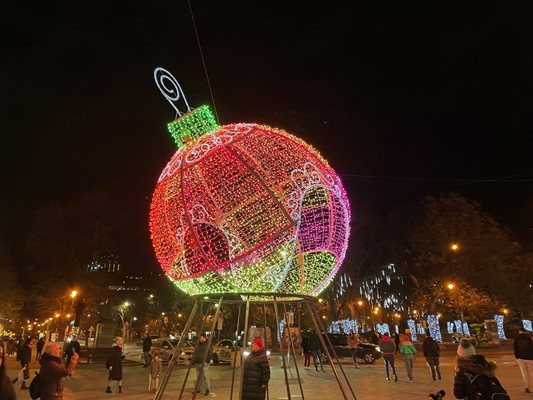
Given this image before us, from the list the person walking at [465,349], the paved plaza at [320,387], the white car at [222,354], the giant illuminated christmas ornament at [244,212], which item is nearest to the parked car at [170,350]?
the white car at [222,354]

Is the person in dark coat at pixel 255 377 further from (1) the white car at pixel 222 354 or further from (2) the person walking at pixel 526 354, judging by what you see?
(1) the white car at pixel 222 354

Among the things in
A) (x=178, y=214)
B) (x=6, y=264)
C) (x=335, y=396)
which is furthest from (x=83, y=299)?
(x=178, y=214)

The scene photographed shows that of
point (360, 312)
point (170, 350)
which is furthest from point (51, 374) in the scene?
point (360, 312)

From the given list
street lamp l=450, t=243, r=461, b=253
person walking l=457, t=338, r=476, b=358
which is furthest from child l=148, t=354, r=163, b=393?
street lamp l=450, t=243, r=461, b=253

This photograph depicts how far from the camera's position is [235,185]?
23.4ft

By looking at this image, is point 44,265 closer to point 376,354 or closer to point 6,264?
point 6,264

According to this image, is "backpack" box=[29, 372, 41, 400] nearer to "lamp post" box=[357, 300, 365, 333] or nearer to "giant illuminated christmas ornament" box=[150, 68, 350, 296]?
"giant illuminated christmas ornament" box=[150, 68, 350, 296]

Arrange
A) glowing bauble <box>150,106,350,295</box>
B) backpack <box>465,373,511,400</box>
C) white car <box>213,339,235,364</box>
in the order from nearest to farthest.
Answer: backpack <box>465,373,511,400</box>, glowing bauble <box>150,106,350,295</box>, white car <box>213,339,235,364</box>

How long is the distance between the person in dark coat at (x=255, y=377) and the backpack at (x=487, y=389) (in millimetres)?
3106

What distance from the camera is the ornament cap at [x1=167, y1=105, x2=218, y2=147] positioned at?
25.7 feet

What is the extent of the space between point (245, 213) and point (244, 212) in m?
0.03

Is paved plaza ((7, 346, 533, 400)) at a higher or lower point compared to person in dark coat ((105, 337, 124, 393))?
lower

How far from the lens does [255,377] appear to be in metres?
6.69

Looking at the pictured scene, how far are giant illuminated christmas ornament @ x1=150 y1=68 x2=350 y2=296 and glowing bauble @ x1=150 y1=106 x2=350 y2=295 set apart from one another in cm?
2
